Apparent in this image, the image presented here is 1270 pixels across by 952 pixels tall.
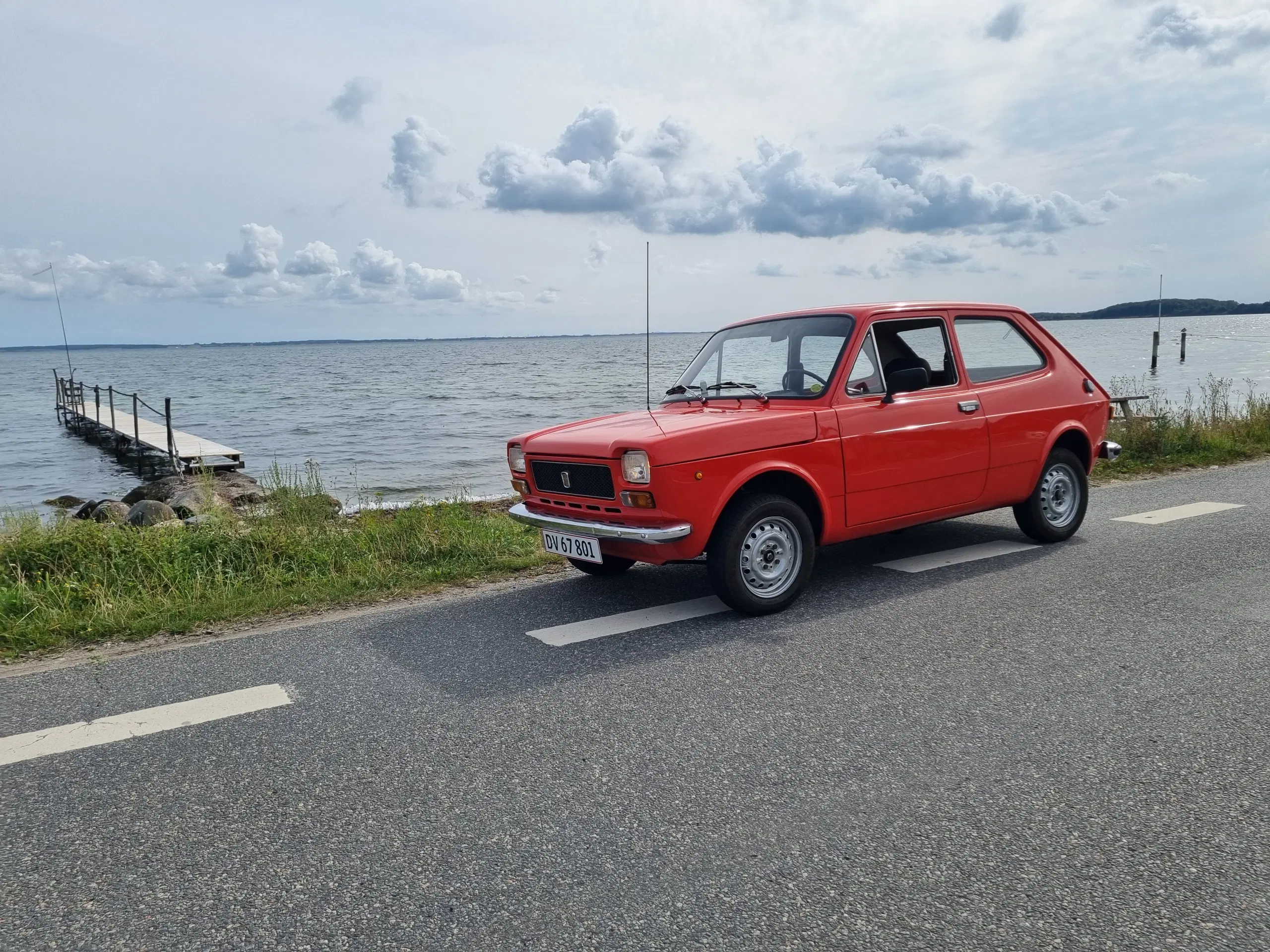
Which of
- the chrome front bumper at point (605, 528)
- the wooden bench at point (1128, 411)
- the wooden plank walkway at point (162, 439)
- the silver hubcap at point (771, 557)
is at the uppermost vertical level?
the wooden bench at point (1128, 411)

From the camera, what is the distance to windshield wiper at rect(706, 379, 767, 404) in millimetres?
6234

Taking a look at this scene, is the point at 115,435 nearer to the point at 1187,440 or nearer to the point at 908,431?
the point at 1187,440

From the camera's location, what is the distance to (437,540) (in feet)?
24.5

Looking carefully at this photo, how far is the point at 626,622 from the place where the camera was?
18.4 ft

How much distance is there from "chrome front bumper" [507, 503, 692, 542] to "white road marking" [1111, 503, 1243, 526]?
4.83 meters

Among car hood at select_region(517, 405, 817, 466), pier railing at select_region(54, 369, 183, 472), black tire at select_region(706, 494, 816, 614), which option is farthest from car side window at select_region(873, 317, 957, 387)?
pier railing at select_region(54, 369, 183, 472)

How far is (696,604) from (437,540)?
2420mm

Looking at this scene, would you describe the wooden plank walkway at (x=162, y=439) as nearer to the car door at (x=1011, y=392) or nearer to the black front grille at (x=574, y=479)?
the black front grille at (x=574, y=479)

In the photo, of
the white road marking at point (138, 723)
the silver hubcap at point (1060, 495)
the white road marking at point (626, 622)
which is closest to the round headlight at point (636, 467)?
the white road marking at point (626, 622)

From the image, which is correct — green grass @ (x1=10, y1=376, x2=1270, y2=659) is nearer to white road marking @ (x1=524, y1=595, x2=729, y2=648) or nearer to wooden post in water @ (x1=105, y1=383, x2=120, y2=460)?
white road marking @ (x1=524, y1=595, x2=729, y2=648)

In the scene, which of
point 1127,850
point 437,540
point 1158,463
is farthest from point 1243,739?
point 1158,463

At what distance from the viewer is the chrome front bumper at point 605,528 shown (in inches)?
207

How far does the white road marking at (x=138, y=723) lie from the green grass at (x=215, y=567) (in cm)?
150

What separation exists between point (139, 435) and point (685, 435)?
2557cm
